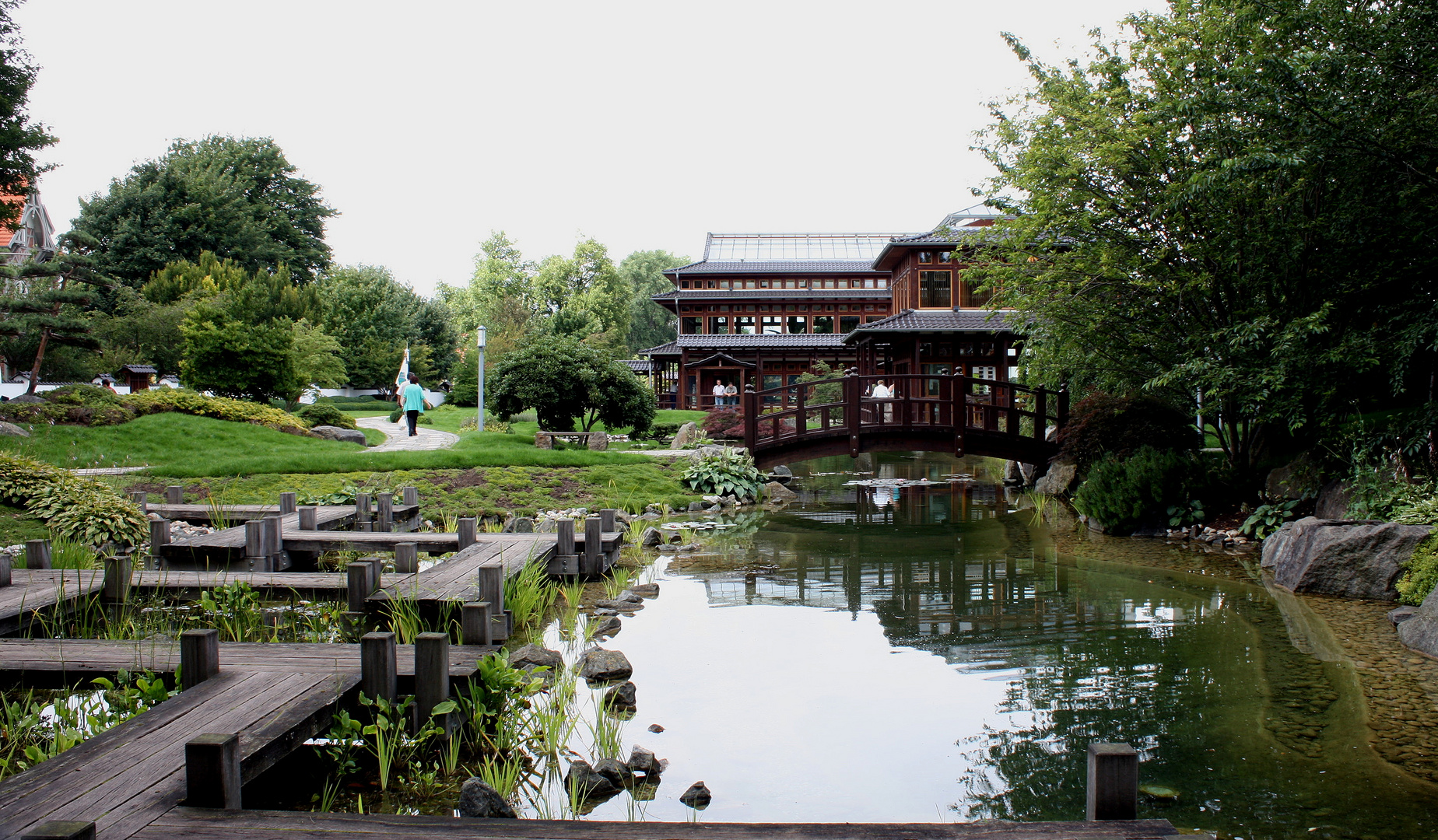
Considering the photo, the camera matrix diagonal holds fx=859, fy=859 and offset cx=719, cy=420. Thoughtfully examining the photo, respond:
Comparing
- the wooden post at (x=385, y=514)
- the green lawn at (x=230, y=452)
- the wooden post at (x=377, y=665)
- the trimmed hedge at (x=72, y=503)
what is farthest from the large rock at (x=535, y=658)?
the green lawn at (x=230, y=452)

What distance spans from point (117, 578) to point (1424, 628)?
9.27m

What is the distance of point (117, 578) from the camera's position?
5891 millimetres

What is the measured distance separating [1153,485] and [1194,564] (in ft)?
6.71

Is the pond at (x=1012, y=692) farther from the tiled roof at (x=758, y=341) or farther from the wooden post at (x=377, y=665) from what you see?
the tiled roof at (x=758, y=341)

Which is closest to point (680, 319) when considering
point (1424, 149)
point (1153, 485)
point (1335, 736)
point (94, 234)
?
point (94, 234)

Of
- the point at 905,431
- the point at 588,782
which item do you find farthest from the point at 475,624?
the point at 905,431

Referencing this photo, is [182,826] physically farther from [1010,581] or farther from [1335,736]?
[1010,581]

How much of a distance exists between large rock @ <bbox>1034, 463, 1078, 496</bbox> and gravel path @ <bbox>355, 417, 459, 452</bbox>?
11.1 meters

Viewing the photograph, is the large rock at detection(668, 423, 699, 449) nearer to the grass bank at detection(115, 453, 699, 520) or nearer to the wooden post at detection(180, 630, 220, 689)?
the grass bank at detection(115, 453, 699, 520)

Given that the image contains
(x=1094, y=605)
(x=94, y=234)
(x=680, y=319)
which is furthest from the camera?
(x=680, y=319)

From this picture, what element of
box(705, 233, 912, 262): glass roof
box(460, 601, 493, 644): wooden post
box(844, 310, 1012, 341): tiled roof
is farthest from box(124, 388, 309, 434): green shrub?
box(705, 233, 912, 262): glass roof

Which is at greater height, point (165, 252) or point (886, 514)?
point (165, 252)

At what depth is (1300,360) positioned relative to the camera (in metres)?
9.23

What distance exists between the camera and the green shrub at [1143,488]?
1142 centimetres
